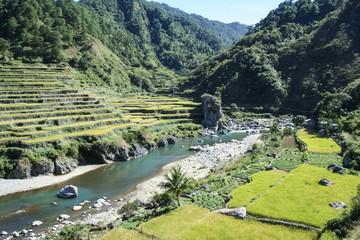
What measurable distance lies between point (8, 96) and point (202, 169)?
177 feet

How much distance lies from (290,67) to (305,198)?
134889mm

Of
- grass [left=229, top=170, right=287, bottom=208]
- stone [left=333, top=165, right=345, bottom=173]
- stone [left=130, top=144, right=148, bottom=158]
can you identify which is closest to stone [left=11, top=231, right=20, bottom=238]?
grass [left=229, top=170, right=287, bottom=208]

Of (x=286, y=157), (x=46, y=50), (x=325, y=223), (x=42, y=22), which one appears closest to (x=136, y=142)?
(x=286, y=157)

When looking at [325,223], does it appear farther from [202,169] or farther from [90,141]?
[90,141]

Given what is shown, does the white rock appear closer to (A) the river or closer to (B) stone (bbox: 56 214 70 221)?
(A) the river

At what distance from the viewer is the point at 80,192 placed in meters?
43.2

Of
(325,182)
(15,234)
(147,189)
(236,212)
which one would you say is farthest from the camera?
(147,189)

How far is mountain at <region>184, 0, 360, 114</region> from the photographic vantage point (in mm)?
125375

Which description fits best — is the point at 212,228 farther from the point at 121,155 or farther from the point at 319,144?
the point at 121,155

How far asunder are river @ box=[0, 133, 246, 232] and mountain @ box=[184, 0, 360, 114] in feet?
284

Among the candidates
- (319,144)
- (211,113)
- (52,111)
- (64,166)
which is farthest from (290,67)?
(64,166)

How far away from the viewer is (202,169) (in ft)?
182

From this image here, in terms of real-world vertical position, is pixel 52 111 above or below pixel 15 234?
above

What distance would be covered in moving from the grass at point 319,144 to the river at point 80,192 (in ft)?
99.5
